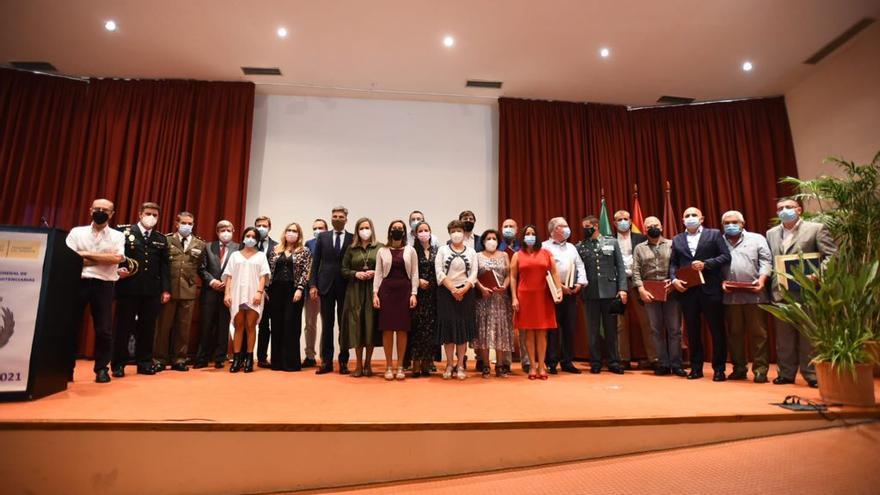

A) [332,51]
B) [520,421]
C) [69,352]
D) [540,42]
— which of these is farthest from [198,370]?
[540,42]

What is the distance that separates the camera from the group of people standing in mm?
4008

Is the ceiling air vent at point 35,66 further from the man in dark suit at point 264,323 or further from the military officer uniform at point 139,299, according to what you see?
the man in dark suit at point 264,323

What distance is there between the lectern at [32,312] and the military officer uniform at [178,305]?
1540 mm

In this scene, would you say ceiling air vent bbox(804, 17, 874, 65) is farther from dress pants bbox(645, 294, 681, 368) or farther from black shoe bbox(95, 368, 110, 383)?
black shoe bbox(95, 368, 110, 383)

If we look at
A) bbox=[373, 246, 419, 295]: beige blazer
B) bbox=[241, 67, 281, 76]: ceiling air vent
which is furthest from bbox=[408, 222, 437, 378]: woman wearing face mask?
bbox=[241, 67, 281, 76]: ceiling air vent

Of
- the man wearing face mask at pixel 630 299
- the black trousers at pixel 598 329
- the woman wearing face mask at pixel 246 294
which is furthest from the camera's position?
the man wearing face mask at pixel 630 299

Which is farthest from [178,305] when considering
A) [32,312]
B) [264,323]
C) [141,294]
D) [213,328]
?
[32,312]

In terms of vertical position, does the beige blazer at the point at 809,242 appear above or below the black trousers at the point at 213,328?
above

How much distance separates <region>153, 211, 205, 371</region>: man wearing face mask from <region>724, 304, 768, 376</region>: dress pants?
211 inches

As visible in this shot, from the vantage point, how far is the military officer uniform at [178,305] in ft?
15.3

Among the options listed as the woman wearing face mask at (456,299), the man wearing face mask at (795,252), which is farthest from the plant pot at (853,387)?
the woman wearing face mask at (456,299)

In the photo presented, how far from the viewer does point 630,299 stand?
5.61m

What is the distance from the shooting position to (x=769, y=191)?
6.58m

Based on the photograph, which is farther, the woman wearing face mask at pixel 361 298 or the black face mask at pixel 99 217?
the woman wearing face mask at pixel 361 298
